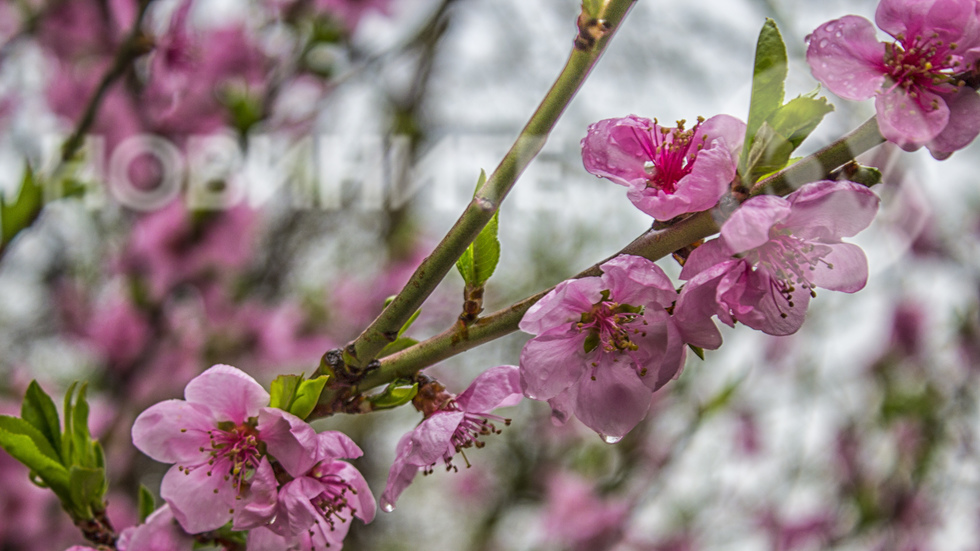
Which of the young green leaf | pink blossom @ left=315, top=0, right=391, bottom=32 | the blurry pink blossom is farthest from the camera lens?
pink blossom @ left=315, top=0, right=391, bottom=32

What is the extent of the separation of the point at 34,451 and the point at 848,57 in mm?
997

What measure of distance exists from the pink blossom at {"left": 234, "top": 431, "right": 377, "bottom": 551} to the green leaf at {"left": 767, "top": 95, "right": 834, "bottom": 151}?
54 centimetres

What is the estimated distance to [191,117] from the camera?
267cm

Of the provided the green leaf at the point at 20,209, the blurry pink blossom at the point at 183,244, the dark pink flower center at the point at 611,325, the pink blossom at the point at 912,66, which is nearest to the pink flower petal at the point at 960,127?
the pink blossom at the point at 912,66

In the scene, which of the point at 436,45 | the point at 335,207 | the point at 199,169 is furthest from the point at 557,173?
the point at 199,169

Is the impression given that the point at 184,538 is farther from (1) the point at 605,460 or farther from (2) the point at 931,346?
(2) the point at 931,346

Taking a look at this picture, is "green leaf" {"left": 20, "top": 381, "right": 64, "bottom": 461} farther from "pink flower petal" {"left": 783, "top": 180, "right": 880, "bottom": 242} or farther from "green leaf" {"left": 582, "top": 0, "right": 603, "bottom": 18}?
Result: "pink flower petal" {"left": 783, "top": 180, "right": 880, "bottom": 242}

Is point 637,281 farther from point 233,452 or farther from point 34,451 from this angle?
point 34,451

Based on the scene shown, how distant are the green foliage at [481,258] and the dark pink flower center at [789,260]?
0.93 ft

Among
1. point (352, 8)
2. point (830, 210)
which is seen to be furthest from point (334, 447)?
point (352, 8)

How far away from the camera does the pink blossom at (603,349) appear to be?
0.70 m

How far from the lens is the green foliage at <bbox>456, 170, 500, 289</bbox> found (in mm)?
745

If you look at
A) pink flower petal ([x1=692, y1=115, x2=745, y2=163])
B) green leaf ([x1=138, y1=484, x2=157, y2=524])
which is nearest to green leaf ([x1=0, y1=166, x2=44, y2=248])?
green leaf ([x1=138, y1=484, x2=157, y2=524])

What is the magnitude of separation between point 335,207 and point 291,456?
2.87 m
